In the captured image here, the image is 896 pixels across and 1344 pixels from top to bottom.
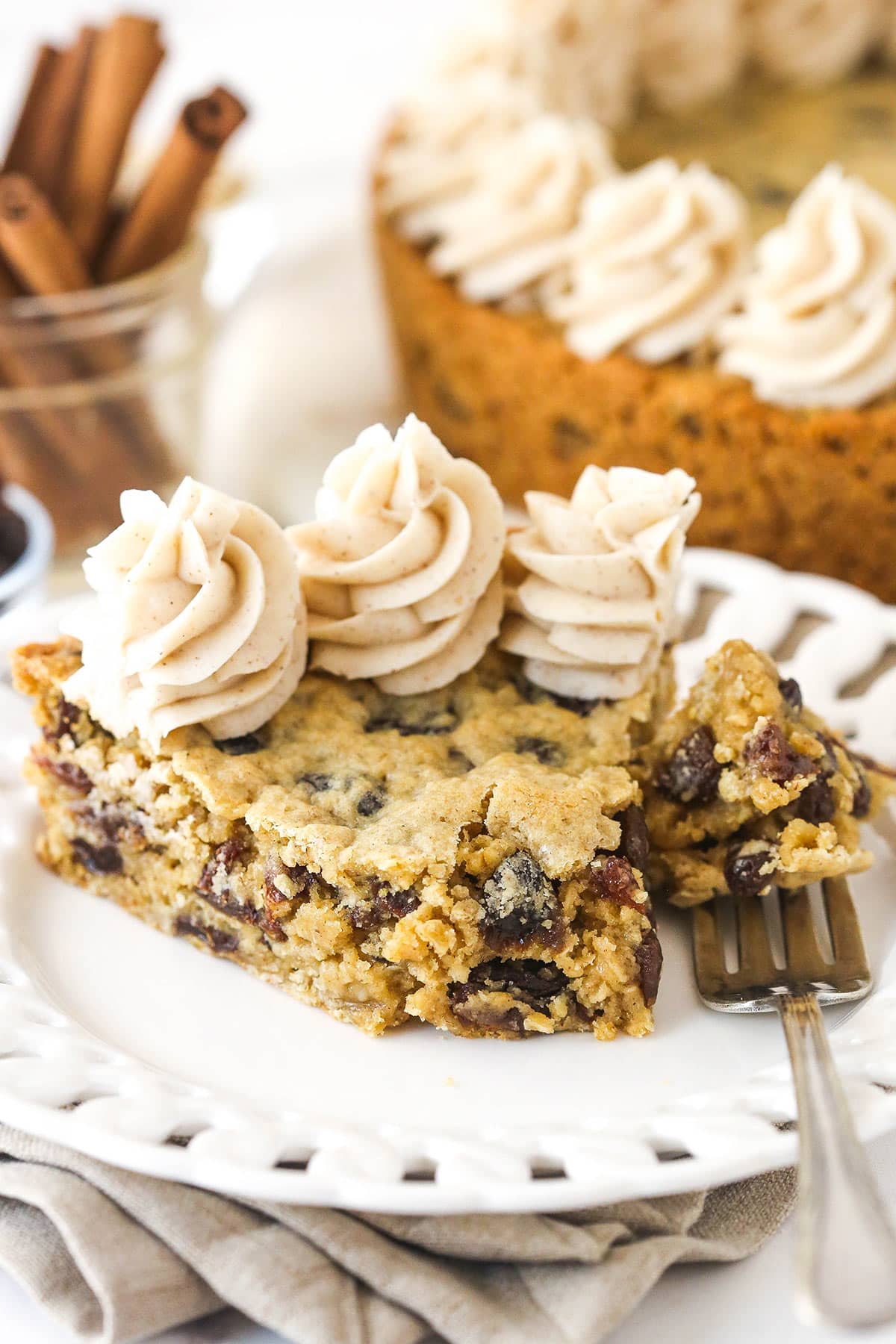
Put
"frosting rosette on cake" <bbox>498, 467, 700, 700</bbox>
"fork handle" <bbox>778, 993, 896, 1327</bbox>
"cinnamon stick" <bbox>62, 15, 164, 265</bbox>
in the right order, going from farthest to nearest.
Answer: "cinnamon stick" <bbox>62, 15, 164, 265</bbox> < "frosting rosette on cake" <bbox>498, 467, 700, 700</bbox> < "fork handle" <bbox>778, 993, 896, 1327</bbox>

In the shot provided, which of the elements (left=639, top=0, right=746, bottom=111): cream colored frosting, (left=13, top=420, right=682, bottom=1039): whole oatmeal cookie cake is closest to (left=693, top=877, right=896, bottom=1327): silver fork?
(left=13, top=420, right=682, bottom=1039): whole oatmeal cookie cake

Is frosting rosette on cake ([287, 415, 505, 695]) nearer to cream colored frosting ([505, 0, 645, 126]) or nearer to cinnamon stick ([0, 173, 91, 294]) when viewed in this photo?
cinnamon stick ([0, 173, 91, 294])

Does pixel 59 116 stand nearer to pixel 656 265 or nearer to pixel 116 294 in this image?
pixel 116 294

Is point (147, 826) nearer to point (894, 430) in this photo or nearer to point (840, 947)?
point (840, 947)

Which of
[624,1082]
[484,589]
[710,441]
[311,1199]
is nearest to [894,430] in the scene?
[710,441]

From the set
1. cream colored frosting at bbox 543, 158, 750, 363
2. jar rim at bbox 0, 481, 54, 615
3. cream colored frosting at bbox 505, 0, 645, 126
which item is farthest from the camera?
cream colored frosting at bbox 505, 0, 645, 126

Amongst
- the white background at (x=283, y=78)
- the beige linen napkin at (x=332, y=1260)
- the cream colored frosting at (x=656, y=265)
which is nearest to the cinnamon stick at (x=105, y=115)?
the white background at (x=283, y=78)

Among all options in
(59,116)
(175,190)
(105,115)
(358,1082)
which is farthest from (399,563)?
(59,116)
